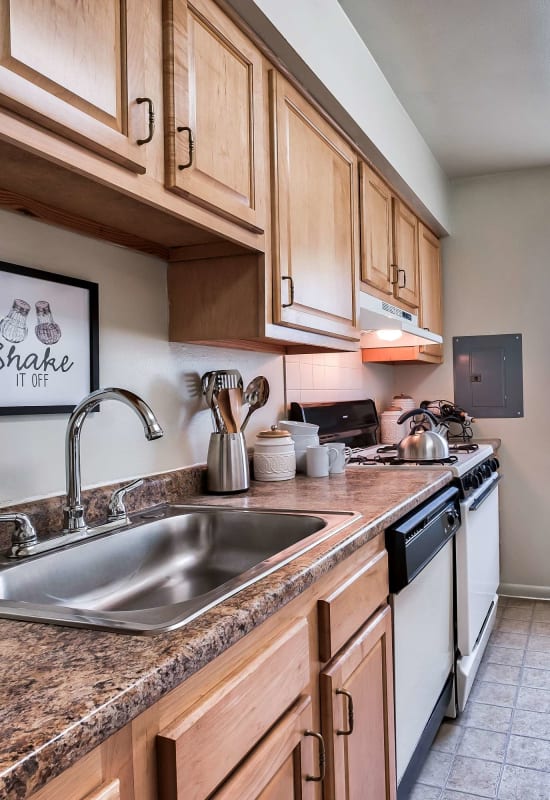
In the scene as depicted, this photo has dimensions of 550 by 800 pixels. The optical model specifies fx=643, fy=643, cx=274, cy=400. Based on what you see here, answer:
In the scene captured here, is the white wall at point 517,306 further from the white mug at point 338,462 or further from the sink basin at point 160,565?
the sink basin at point 160,565

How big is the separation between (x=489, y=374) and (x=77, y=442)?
3.03m

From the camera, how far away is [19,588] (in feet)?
3.73

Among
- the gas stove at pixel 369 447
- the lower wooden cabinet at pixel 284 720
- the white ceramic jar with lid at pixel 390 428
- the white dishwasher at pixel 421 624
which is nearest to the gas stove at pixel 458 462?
the gas stove at pixel 369 447

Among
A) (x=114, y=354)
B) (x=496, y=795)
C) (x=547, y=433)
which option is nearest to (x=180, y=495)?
(x=114, y=354)

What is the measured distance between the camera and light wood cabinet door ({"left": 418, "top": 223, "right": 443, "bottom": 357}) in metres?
3.43

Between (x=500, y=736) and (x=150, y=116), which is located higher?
(x=150, y=116)

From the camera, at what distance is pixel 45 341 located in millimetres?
1407

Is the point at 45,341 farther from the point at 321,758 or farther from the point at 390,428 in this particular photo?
the point at 390,428

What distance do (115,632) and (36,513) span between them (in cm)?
60

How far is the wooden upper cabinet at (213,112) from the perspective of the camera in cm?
132

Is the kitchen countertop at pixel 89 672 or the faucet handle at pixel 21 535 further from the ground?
the faucet handle at pixel 21 535

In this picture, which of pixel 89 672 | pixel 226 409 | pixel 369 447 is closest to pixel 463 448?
pixel 369 447

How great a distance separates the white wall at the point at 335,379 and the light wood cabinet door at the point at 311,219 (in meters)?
0.44

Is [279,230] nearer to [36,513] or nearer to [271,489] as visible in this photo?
[271,489]
